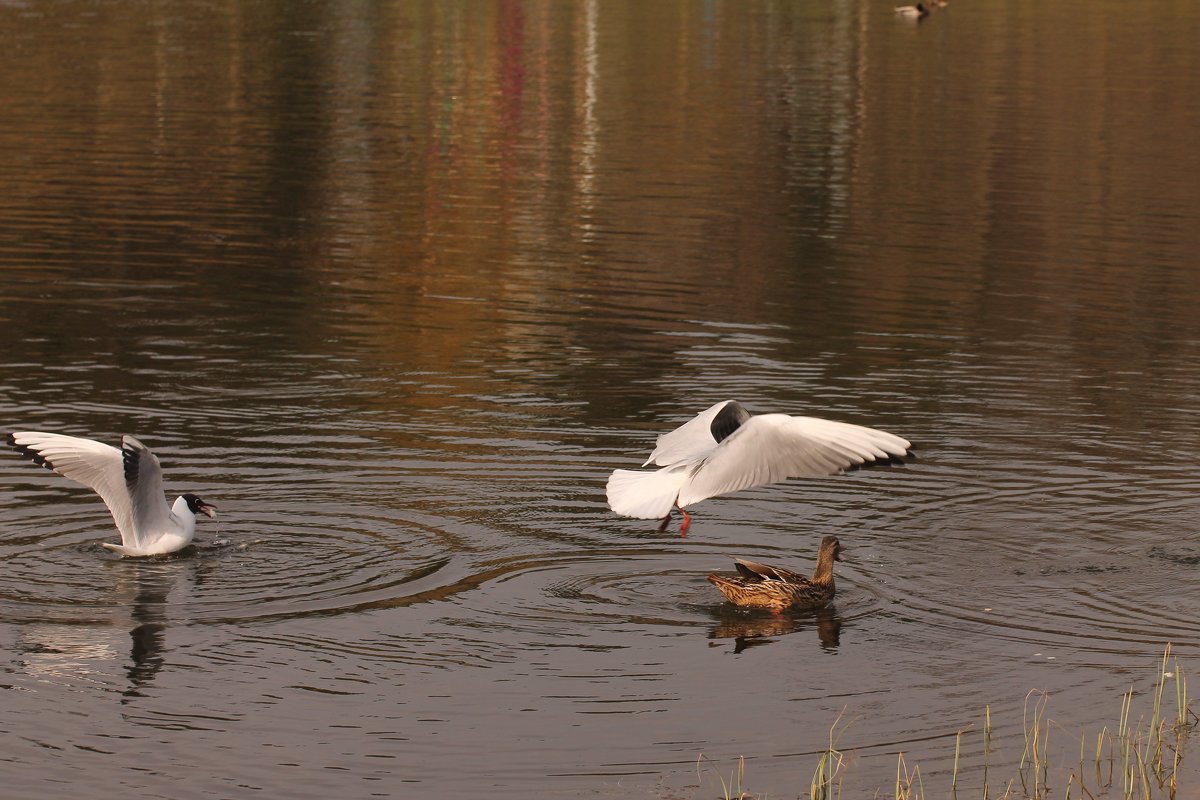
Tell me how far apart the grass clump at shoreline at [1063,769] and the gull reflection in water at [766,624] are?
162 cm

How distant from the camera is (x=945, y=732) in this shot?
10.8m

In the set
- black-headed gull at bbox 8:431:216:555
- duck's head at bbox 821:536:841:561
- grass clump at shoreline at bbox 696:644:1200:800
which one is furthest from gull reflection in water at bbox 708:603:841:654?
black-headed gull at bbox 8:431:216:555

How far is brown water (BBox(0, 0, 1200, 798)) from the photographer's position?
36.0 ft

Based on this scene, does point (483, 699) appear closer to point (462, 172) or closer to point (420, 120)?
point (462, 172)

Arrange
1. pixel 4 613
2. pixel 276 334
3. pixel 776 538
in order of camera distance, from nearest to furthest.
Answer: pixel 4 613 → pixel 776 538 → pixel 276 334

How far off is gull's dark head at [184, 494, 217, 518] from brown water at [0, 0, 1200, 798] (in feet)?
1.00

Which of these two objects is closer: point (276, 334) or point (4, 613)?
point (4, 613)

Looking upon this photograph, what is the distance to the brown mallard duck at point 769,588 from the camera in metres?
12.7

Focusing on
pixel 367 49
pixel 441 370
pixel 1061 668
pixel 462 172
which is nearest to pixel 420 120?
pixel 462 172

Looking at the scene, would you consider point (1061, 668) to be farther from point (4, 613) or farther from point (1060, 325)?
point (1060, 325)

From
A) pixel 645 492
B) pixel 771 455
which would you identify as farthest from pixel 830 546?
pixel 645 492

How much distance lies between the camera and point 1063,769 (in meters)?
10.1

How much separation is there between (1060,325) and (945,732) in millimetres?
15197

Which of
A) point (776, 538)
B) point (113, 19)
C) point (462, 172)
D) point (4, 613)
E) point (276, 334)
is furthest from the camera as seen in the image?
point (113, 19)
